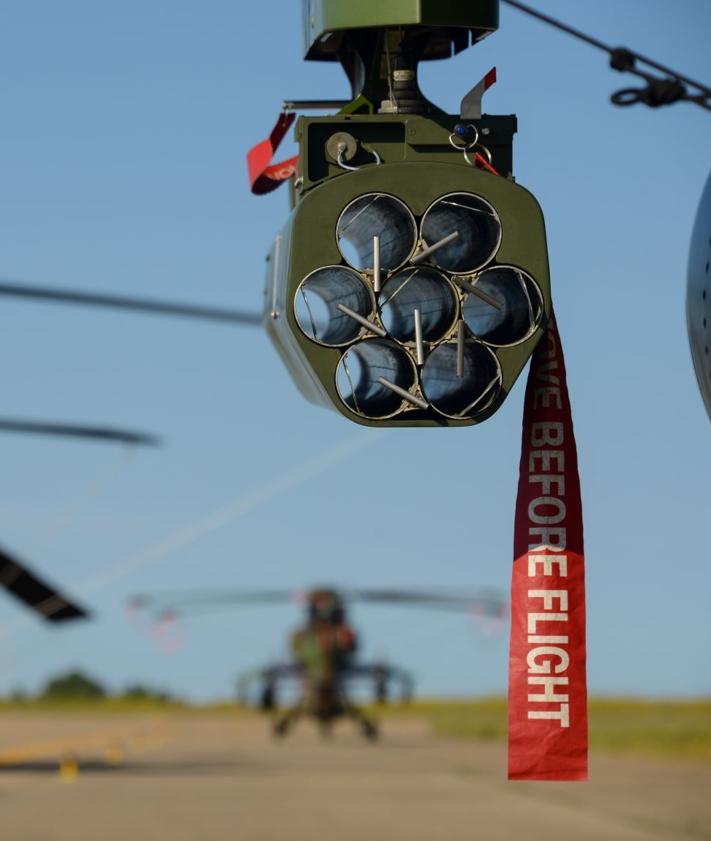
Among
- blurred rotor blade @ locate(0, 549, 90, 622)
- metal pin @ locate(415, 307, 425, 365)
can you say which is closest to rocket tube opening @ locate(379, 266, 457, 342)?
metal pin @ locate(415, 307, 425, 365)

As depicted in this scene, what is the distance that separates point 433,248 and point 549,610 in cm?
134

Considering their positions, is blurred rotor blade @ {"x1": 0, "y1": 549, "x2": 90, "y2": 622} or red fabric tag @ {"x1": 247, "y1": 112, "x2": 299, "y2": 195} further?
blurred rotor blade @ {"x1": 0, "y1": 549, "x2": 90, "y2": 622}

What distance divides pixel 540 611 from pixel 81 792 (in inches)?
848

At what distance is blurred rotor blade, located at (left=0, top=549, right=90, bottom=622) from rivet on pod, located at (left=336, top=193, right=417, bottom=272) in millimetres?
19949

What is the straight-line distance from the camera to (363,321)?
6059 mm

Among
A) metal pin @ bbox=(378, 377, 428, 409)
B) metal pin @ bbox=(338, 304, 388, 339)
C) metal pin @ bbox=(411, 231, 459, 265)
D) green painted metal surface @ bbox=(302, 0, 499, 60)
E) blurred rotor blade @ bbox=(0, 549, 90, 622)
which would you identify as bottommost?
metal pin @ bbox=(378, 377, 428, 409)

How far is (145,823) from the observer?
20.6m

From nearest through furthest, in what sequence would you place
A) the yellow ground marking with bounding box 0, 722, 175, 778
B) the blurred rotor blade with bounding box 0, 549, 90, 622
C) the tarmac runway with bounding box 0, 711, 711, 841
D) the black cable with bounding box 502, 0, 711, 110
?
1. the black cable with bounding box 502, 0, 711, 110
2. the tarmac runway with bounding box 0, 711, 711, 841
3. the blurred rotor blade with bounding box 0, 549, 90, 622
4. the yellow ground marking with bounding box 0, 722, 175, 778

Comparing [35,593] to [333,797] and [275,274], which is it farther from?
[275,274]

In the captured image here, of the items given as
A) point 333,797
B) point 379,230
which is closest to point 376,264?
point 379,230

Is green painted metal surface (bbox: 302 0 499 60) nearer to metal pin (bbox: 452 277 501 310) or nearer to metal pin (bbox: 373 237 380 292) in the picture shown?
metal pin (bbox: 373 237 380 292)

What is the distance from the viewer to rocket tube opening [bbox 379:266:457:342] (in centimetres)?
609

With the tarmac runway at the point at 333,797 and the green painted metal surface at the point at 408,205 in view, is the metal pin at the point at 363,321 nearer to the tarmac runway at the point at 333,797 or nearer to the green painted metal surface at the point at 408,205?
the green painted metal surface at the point at 408,205

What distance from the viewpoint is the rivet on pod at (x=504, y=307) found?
602 centimetres
